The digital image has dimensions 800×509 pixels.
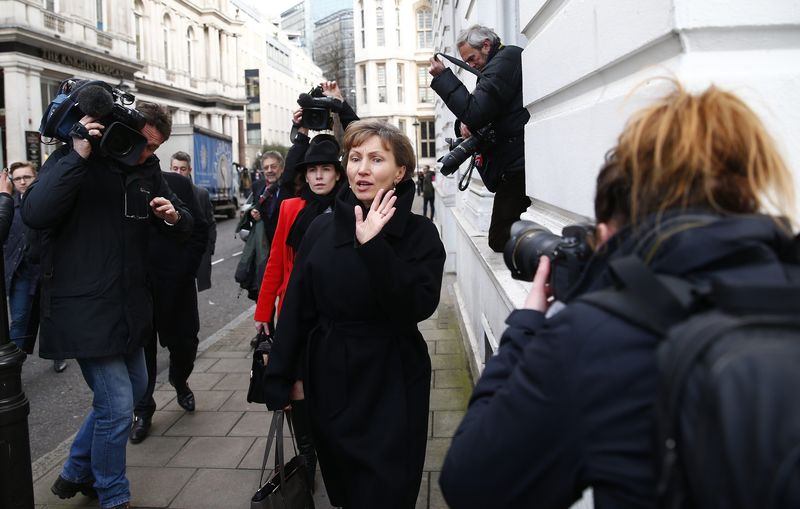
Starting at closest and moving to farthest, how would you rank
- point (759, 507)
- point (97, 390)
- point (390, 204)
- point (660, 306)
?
point (759, 507), point (660, 306), point (390, 204), point (97, 390)

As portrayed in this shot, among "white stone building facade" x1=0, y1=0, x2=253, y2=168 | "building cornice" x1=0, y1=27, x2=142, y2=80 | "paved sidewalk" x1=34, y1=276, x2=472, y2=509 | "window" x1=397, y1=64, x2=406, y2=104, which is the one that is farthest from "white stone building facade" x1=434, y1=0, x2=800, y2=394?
"window" x1=397, y1=64, x2=406, y2=104

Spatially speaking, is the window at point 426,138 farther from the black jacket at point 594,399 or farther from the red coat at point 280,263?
the black jacket at point 594,399

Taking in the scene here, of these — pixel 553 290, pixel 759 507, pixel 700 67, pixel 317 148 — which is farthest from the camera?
pixel 317 148

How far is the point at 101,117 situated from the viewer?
3078 millimetres

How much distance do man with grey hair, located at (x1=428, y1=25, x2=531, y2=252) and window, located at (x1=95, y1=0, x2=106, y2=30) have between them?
110 ft

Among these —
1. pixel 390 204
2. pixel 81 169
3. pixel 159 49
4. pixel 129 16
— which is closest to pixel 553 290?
pixel 390 204

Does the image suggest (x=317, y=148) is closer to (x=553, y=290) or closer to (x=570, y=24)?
(x=570, y=24)

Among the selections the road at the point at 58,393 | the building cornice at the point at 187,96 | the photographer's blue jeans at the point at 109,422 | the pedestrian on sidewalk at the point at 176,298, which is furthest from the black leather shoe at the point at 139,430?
the building cornice at the point at 187,96

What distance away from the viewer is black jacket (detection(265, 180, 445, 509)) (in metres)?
2.60

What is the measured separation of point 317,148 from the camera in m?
4.09

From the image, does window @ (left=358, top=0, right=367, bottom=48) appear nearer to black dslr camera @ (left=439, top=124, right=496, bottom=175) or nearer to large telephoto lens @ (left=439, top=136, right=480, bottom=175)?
black dslr camera @ (left=439, top=124, right=496, bottom=175)

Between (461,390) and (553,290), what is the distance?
3.99 meters

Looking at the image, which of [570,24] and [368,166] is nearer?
[570,24]

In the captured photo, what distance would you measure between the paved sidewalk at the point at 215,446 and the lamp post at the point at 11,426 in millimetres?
812
